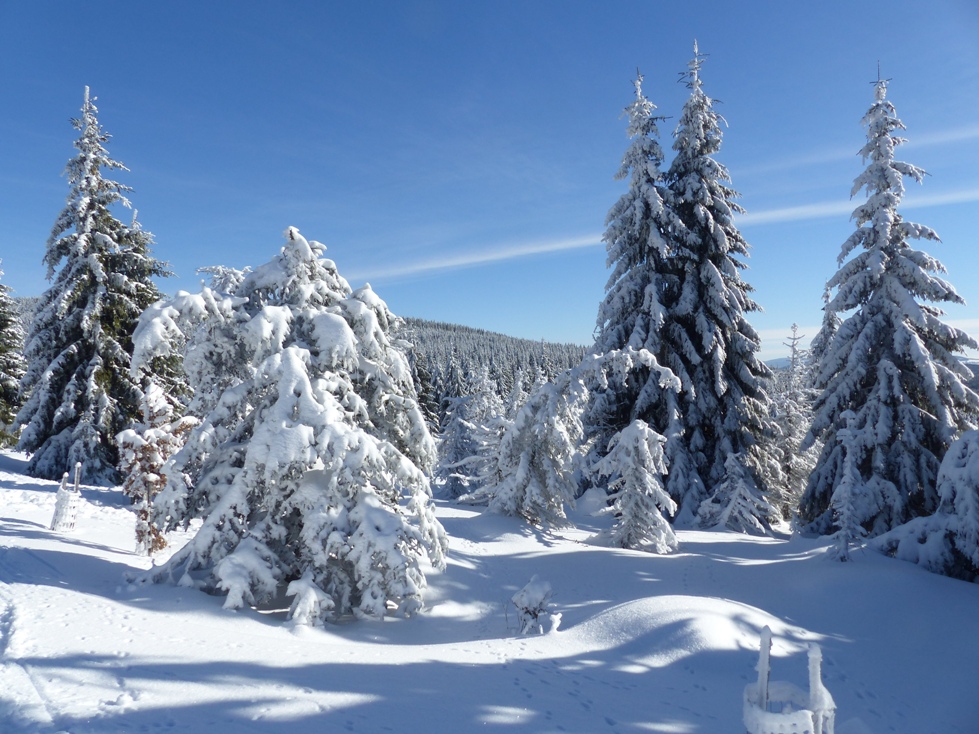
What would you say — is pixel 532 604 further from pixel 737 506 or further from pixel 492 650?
pixel 737 506

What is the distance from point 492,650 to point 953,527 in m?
10.5

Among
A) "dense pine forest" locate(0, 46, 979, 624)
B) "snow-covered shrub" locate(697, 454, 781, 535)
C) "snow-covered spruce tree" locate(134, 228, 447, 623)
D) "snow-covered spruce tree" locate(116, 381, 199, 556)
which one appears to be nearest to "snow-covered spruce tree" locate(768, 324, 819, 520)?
"dense pine forest" locate(0, 46, 979, 624)

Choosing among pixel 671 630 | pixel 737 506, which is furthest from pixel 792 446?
pixel 671 630

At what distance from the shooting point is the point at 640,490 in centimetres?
1320

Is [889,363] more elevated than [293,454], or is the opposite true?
[889,363]

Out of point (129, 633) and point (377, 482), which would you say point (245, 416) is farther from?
point (129, 633)

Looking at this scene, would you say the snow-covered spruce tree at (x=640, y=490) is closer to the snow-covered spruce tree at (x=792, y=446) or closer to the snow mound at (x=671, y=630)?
the snow mound at (x=671, y=630)

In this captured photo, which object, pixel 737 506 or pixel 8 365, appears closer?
pixel 737 506

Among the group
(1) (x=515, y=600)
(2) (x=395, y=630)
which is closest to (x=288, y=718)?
(2) (x=395, y=630)

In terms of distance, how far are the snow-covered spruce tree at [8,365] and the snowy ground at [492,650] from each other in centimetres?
1535

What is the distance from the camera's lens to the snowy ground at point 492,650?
5.36m

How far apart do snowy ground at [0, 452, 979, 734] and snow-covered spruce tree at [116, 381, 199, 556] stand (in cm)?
63

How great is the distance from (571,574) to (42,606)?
9.48 m

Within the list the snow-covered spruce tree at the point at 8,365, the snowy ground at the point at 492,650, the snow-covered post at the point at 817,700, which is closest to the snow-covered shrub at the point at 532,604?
the snowy ground at the point at 492,650
